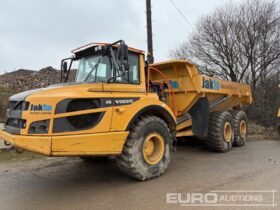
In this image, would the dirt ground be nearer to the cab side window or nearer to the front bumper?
the front bumper

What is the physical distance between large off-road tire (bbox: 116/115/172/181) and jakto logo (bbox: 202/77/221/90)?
6.77 ft

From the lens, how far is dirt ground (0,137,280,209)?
4090mm

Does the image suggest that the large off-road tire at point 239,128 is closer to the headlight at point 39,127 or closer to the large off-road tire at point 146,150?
the large off-road tire at point 146,150

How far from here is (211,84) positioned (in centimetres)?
720

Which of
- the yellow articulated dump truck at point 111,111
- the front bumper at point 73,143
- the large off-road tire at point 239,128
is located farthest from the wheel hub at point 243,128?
the front bumper at point 73,143

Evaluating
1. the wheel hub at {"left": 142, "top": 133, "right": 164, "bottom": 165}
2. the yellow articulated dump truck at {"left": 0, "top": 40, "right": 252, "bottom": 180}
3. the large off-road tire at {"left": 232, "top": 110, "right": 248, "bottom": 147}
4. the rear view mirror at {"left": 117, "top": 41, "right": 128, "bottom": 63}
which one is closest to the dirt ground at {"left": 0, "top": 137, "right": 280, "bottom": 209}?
the wheel hub at {"left": 142, "top": 133, "right": 164, "bottom": 165}

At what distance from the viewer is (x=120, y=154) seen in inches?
182

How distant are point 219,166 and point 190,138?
112 inches

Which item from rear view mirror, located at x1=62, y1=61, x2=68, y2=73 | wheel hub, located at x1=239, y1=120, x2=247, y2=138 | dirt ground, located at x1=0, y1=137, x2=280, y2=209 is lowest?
dirt ground, located at x1=0, y1=137, x2=280, y2=209

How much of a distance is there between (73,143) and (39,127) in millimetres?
532

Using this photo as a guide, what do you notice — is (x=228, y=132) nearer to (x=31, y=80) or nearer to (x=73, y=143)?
(x=73, y=143)

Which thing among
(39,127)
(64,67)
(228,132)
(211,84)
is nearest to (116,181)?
(39,127)

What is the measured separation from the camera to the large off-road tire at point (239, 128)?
332 inches

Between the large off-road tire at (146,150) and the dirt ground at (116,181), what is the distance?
21 cm
